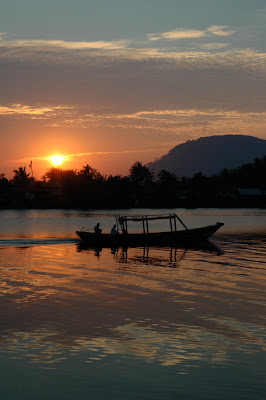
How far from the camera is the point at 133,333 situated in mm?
14219

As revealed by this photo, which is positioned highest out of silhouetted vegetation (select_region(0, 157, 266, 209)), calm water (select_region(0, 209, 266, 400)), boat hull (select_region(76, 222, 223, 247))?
silhouetted vegetation (select_region(0, 157, 266, 209))

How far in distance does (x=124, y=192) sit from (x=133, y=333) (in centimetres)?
13608

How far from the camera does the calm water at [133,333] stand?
34.6ft

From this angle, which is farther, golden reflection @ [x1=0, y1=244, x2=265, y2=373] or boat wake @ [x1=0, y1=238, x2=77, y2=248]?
boat wake @ [x1=0, y1=238, x2=77, y2=248]

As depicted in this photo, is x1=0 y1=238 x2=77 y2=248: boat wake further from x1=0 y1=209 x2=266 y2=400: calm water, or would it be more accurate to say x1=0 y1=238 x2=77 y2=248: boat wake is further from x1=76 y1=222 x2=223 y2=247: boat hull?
x1=0 y1=209 x2=266 y2=400: calm water

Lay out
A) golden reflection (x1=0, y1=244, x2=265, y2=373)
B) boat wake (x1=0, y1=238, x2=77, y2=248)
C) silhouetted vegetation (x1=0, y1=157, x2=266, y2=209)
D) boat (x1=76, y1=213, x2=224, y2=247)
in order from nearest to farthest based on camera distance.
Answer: golden reflection (x1=0, y1=244, x2=265, y2=373), boat (x1=76, y1=213, x2=224, y2=247), boat wake (x1=0, y1=238, x2=77, y2=248), silhouetted vegetation (x1=0, y1=157, x2=266, y2=209)

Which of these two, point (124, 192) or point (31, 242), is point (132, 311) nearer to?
point (31, 242)

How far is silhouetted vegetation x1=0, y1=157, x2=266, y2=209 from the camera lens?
140000 millimetres

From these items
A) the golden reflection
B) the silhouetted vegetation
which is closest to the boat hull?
the golden reflection

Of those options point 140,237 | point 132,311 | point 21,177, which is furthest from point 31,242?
point 21,177

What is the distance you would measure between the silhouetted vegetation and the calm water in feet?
378

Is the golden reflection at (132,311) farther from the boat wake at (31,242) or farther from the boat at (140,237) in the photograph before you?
the boat wake at (31,242)

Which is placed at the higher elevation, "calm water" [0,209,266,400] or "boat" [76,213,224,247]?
"boat" [76,213,224,247]

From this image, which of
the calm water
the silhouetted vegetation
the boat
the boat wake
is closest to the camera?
the calm water
